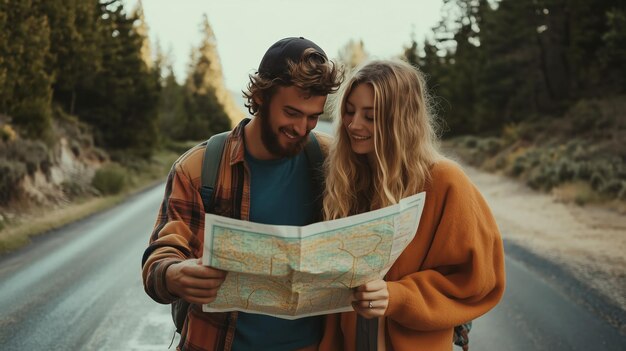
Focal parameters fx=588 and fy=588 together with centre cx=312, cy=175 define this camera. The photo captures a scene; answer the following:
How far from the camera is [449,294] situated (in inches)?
78.0

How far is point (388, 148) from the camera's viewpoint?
2135 millimetres

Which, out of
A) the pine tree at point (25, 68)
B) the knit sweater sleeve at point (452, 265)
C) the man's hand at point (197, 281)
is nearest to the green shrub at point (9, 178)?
the pine tree at point (25, 68)

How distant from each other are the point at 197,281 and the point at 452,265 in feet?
2.96

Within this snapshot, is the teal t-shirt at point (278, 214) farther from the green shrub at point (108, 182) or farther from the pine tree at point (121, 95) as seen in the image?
the pine tree at point (121, 95)

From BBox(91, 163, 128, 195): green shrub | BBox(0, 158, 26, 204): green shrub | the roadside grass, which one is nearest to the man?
the roadside grass

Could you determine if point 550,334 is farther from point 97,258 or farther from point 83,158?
point 83,158

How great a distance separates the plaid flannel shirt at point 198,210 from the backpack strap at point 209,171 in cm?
2

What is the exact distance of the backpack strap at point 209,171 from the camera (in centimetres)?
200

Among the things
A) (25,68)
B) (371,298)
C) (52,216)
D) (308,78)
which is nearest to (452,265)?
(371,298)

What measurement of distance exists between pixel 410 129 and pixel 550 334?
3.81 metres

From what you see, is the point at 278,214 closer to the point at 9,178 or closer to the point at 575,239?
the point at 575,239

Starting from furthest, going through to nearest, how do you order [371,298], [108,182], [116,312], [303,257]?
[108,182], [116,312], [371,298], [303,257]

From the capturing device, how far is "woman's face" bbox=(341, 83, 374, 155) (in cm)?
212

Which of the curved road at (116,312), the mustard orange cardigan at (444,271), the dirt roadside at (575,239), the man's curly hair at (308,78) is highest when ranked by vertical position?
the man's curly hair at (308,78)
